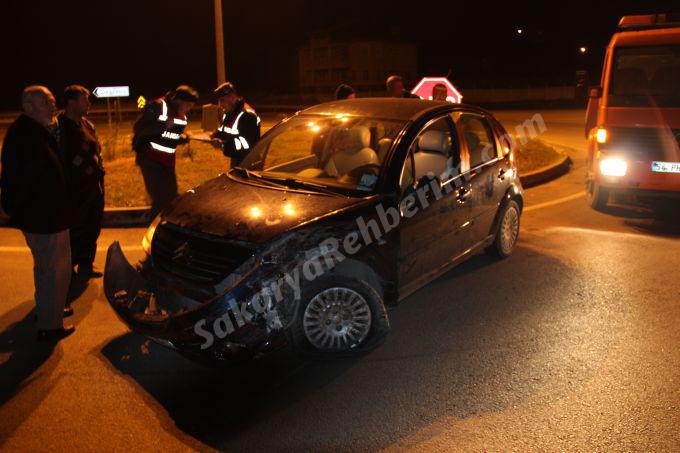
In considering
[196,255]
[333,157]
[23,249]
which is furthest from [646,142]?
[23,249]

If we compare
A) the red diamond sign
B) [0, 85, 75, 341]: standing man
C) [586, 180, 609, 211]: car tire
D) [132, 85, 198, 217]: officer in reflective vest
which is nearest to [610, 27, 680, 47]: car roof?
[586, 180, 609, 211]: car tire

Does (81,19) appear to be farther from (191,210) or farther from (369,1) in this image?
(191,210)

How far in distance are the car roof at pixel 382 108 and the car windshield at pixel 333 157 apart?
69 millimetres

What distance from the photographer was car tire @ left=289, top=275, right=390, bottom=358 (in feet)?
13.5

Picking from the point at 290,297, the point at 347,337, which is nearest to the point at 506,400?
the point at 347,337

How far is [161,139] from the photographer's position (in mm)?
6469

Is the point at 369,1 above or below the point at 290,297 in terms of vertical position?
above

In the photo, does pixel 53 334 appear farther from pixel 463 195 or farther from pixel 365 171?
pixel 463 195

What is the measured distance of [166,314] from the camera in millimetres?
4008

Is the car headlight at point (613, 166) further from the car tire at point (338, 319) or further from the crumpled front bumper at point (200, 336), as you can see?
the crumpled front bumper at point (200, 336)

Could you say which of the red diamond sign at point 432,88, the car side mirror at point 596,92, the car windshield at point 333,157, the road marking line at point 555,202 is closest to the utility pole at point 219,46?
the red diamond sign at point 432,88

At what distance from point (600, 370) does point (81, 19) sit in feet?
264

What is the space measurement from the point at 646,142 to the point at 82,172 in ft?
21.6

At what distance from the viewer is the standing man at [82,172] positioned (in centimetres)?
547
